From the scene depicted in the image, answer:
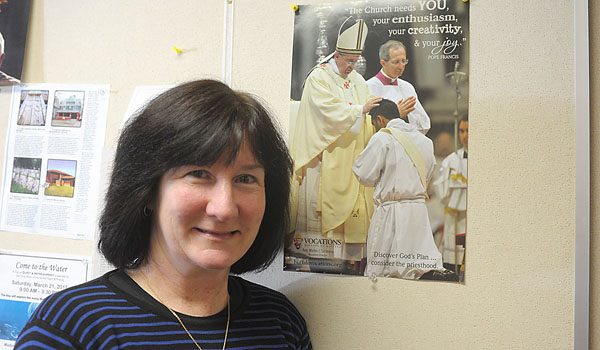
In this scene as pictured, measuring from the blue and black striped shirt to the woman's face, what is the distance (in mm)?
118

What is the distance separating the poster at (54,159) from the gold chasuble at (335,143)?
0.58 m

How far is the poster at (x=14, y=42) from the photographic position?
1291 millimetres

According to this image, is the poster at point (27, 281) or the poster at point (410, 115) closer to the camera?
the poster at point (410, 115)

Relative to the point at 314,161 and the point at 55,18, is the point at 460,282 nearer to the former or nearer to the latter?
the point at 314,161

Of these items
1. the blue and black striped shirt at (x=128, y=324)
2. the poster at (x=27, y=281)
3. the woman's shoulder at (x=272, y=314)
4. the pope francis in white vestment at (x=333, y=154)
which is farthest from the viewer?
the poster at (x=27, y=281)

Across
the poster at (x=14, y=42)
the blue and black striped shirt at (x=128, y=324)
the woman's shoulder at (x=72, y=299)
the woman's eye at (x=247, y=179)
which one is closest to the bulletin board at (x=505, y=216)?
the blue and black striped shirt at (x=128, y=324)

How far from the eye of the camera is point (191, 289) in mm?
896

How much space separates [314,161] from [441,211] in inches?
12.7

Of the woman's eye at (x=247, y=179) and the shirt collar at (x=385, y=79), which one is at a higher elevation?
the shirt collar at (x=385, y=79)

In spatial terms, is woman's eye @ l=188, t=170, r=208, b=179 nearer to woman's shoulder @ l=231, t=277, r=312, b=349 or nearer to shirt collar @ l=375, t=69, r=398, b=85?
woman's shoulder @ l=231, t=277, r=312, b=349

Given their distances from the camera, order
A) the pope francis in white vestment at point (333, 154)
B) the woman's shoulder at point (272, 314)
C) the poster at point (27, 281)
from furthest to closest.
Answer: the poster at point (27, 281), the pope francis in white vestment at point (333, 154), the woman's shoulder at point (272, 314)

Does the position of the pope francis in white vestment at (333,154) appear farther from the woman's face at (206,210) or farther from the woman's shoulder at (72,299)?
the woman's shoulder at (72,299)

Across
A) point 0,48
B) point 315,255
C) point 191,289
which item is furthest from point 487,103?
point 0,48

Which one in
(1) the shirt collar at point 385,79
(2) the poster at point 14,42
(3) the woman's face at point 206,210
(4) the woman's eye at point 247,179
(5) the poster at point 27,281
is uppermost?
(2) the poster at point 14,42
